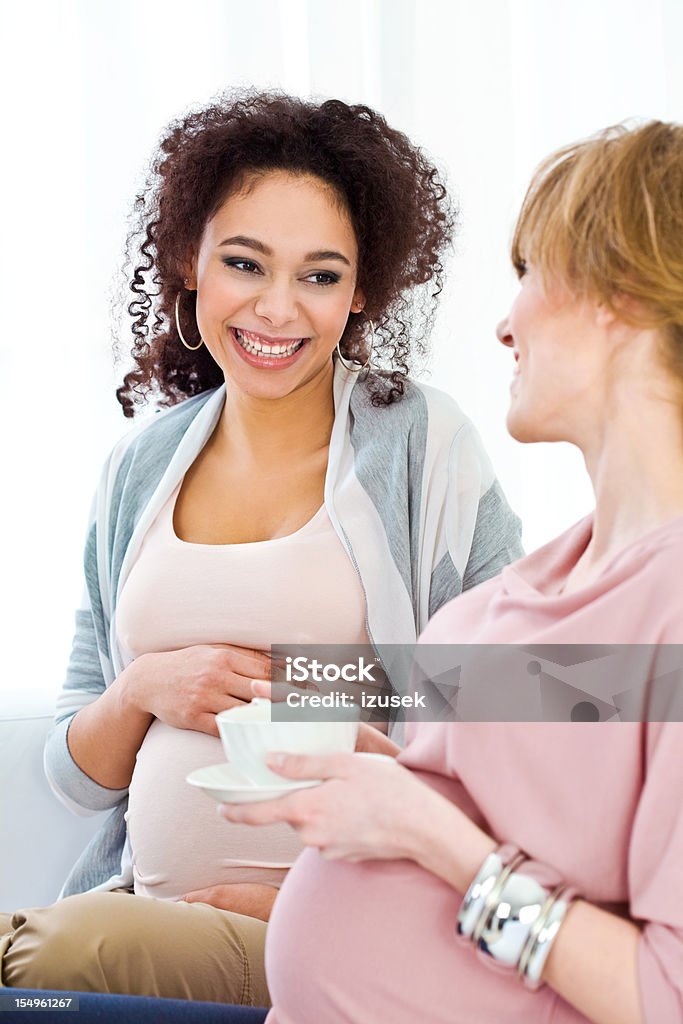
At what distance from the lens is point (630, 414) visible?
853mm

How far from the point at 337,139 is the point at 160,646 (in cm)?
76

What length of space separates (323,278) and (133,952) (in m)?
0.91

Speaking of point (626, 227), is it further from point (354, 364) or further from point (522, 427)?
point (354, 364)

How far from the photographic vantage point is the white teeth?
1.59 metres

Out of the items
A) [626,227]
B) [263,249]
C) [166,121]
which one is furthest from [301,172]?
[626,227]

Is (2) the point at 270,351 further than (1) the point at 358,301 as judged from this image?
No

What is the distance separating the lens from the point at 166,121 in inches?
83.7

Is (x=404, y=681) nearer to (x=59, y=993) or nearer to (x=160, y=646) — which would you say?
(x=160, y=646)

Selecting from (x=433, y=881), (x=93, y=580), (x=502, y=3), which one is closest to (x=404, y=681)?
(x=93, y=580)

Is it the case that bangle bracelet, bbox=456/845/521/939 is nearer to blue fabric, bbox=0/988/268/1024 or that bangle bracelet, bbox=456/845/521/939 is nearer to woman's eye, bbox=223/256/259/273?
blue fabric, bbox=0/988/268/1024

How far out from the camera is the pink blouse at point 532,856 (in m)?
0.73

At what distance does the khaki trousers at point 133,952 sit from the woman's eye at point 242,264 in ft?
2.74

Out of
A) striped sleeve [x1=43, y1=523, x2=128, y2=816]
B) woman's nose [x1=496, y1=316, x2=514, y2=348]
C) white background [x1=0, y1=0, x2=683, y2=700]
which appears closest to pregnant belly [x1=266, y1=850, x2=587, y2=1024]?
woman's nose [x1=496, y1=316, x2=514, y2=348]

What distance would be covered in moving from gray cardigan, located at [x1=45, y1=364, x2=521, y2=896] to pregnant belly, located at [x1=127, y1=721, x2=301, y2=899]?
0.37ft
